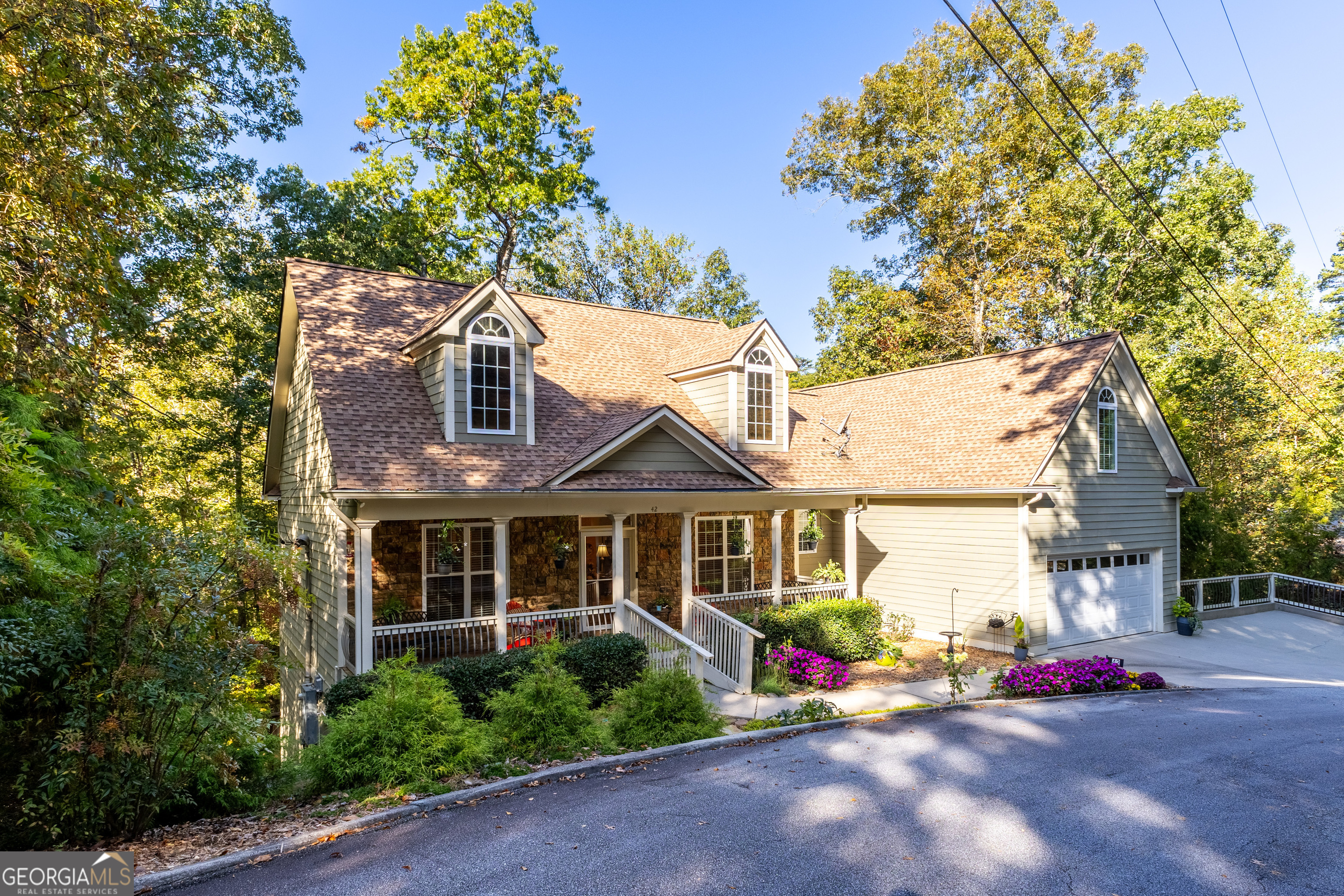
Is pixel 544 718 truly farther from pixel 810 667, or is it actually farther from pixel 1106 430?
pixel 1106 430

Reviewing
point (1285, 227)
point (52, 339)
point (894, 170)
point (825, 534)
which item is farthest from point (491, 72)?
point (1285, 227)

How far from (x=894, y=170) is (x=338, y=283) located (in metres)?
24.3

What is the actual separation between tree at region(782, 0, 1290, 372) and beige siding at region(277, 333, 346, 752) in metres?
23.6

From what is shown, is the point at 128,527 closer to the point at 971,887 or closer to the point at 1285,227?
the point at 971,887

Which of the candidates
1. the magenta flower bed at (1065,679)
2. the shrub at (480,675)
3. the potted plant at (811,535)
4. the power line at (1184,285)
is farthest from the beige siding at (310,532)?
the power line at (1184,285)

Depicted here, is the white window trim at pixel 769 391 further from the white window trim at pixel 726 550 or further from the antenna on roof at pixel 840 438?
the antenna on roof at pixel 840 438

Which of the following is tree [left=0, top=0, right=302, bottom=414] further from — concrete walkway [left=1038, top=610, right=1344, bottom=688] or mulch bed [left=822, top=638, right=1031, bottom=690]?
concrete walkway [left=1038, top=610, right=1344, bottom=688]

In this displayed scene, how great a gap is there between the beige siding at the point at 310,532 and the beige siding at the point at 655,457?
4469 mm

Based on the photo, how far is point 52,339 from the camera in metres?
10.3

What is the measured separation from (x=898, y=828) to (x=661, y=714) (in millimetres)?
3299

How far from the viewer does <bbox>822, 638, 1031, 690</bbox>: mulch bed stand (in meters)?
11.8

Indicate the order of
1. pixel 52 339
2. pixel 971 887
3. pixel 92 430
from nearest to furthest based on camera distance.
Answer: pixel 971 887 → pixel 52 339 → pixel 92 430

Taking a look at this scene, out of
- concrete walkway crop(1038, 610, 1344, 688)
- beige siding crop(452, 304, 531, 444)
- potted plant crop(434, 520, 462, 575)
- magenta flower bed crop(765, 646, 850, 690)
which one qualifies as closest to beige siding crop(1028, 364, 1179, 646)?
concrete walkway crop(1038, 610, 1344, 688)

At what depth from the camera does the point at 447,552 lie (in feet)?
39.4
